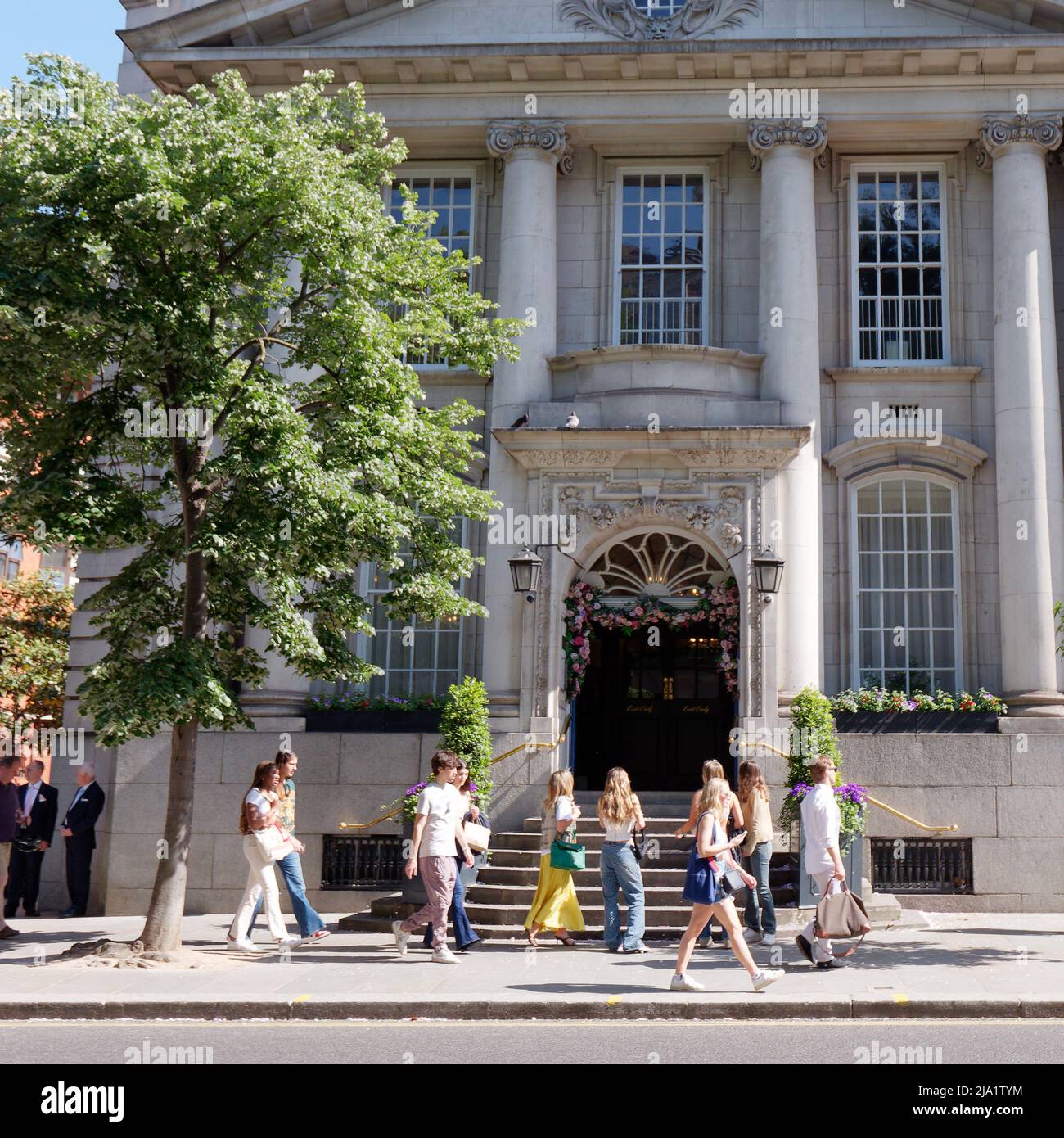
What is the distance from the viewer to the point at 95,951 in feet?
44.5

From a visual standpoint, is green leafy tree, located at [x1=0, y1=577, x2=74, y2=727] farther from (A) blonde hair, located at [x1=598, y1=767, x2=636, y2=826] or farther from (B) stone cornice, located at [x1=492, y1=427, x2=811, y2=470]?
(A) blonde hair, located at [x1=598, y1=767, x2=636, y2=826]

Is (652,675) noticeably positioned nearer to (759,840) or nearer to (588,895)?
(588,895)

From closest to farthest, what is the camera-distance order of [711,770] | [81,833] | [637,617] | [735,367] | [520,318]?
[711,770] < [81,833] < [637,617] < [735,367] < [520,318]

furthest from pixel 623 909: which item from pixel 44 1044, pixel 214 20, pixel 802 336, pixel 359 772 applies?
pixel 214 20

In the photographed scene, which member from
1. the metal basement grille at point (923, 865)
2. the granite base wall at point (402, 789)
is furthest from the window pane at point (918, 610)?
the metal basement grille at point (923, 865)

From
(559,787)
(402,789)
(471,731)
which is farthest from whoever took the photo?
(402,789)

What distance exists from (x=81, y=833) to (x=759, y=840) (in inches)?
372

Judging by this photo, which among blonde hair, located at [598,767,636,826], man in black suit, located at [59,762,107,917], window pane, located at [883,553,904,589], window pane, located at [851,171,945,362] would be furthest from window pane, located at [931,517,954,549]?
man in black suit, located at [59,762,107,917]

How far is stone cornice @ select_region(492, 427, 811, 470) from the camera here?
61.7 ft

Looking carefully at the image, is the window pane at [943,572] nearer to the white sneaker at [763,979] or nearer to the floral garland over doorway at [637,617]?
the floral garland over doorway at [637,617]

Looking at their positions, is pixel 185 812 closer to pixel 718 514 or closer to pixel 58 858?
pixel 58 858

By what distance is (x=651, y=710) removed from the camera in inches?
811

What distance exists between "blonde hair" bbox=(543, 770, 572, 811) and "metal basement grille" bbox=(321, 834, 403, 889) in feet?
14.7

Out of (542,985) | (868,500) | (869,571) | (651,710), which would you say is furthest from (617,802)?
(868,500)
